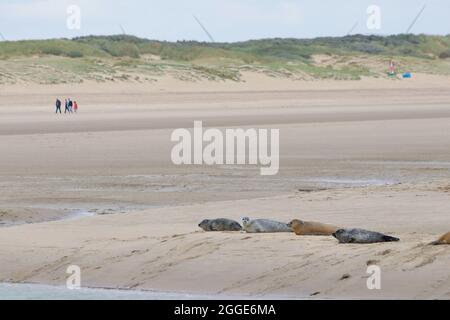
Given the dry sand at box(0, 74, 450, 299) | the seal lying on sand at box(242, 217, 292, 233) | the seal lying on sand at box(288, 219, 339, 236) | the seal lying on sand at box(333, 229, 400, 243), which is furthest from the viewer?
the seal lying on sand at box(242, 217, 292, 233)

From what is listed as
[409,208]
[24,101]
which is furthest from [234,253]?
[24,101]

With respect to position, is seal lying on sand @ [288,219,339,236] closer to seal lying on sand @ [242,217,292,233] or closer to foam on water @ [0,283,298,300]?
seal lying on sand @ [242,217,292,233]

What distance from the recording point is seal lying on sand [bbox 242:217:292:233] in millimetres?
11695

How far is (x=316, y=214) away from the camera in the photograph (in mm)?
13500

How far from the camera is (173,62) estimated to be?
67.6 metres

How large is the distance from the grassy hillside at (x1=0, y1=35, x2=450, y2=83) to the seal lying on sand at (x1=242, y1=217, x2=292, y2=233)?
4222 centimetres

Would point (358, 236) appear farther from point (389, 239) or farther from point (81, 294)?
point (81, 294)

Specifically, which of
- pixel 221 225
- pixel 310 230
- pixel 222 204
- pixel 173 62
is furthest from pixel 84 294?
pixel 173 62

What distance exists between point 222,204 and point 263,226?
11.2 ft

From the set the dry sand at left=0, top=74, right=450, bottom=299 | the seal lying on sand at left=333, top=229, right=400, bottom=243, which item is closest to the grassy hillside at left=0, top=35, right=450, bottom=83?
the dry sand at left=0, top=74, right=450, bottom=299

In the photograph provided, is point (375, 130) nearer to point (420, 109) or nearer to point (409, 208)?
point (420, 109)

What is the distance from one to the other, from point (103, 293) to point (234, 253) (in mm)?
1247
